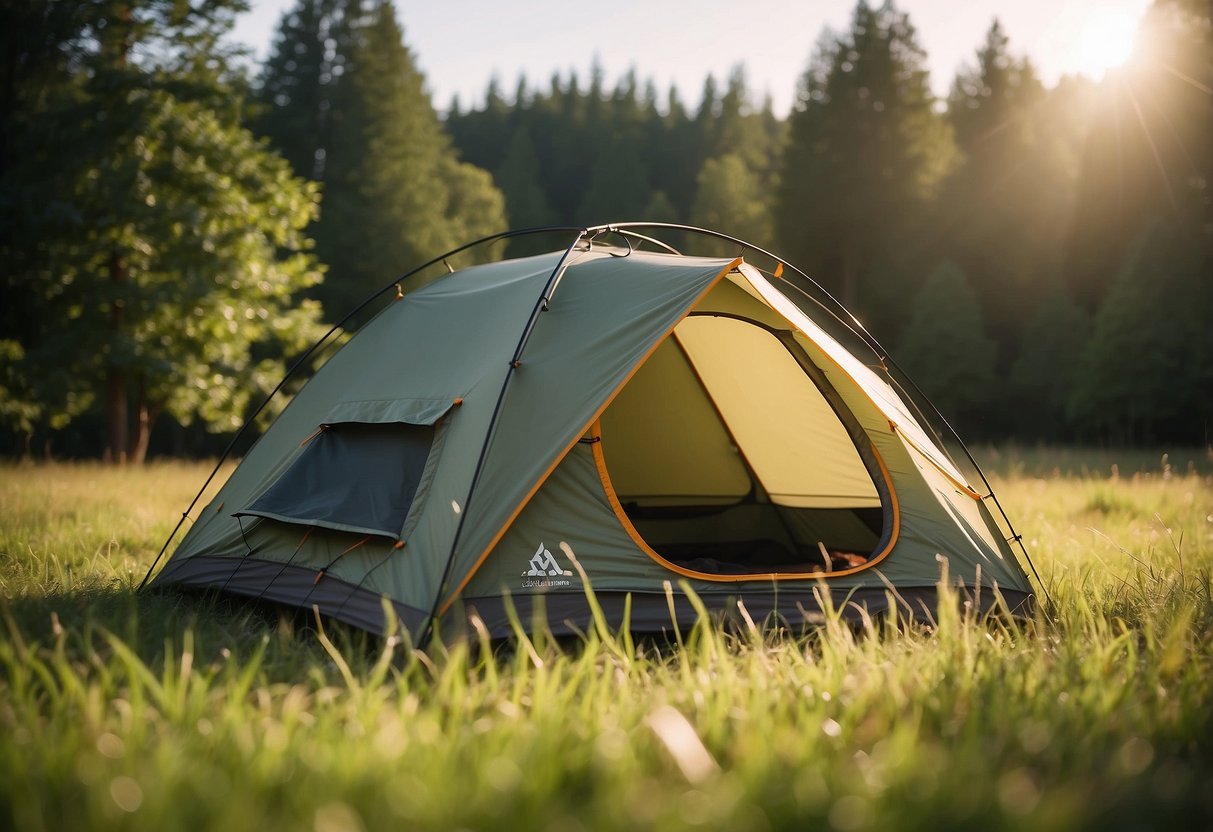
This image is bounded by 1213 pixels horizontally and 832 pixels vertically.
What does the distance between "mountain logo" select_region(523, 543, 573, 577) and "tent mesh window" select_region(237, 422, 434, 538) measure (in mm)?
498

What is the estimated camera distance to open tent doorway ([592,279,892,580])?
16.4 ft

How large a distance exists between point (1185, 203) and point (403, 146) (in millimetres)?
17799

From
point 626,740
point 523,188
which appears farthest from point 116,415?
point 523,188

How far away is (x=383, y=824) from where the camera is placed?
5.06 ft

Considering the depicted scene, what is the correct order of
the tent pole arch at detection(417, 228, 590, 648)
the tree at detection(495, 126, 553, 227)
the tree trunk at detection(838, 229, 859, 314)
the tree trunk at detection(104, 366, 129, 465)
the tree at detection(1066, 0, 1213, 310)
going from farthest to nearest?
1. the tree at detection(495, 126, 553, 227)
2. the tree trunk at detection(838, 229, 859, 314)
3. the tree at detection(1066, 0, 1213, 310)
4. the tree trunk at detection(104, 366, 129, 465)
5. the tent pole arch at detection(417, 228, 590, 648)

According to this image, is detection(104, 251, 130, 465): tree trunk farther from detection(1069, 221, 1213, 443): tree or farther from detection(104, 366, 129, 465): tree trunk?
detection(1069, 221, 1213, 443): tree

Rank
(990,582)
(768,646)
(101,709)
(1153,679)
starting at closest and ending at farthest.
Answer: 1. (101,709)
2. (1153,679)
3. (768,646)
4. (990,582)

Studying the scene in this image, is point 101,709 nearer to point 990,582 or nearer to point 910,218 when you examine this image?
point 990,582

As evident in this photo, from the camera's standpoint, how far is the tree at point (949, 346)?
75.3 feet

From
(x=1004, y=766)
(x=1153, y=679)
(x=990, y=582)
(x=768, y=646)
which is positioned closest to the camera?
(x=1004, y=766)

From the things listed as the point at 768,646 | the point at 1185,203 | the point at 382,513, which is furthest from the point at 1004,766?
the point at 1185,203

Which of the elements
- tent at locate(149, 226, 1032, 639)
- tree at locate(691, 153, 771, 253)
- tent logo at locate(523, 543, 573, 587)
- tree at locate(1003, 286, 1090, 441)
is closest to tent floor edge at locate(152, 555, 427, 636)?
tent at locate(149, 226, 1032, 639)

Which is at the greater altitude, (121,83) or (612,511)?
(121,83)

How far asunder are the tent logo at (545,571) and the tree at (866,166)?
73.6 feet
